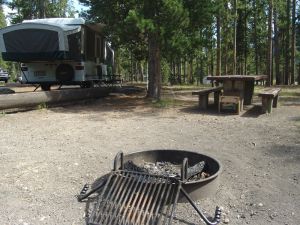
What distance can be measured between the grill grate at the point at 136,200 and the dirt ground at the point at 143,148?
20 centimetres

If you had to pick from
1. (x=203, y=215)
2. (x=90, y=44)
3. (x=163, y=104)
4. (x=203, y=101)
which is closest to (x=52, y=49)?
(x=90, y=44)

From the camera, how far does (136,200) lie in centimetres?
395

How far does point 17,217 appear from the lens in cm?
392

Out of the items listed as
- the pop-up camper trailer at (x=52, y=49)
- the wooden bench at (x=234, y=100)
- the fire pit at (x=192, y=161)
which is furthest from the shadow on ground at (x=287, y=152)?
the pop-up camper trailer at (x=52, y=49)

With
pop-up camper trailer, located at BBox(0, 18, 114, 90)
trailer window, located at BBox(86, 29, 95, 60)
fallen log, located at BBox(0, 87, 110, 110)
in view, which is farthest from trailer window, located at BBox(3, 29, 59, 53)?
trailer window, located at BBox(86, 29, 95, 60)

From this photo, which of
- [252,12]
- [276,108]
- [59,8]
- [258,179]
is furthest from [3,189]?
[59,8]

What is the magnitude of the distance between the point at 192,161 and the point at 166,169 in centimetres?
44

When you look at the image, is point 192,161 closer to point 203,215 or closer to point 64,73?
point 203,215

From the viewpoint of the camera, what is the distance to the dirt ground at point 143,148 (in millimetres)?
4086

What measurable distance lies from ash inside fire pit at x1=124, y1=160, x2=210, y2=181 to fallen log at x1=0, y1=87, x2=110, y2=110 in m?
6.04

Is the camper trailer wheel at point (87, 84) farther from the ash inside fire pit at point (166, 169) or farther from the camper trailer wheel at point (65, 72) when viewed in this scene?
the ash inside fire pit at point (166, 169)

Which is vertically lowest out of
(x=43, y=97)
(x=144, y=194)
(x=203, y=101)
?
(x=144, y=194)

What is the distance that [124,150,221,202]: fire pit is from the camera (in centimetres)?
421

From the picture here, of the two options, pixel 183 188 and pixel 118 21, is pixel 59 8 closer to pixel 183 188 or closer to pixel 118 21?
pixel 118 21
